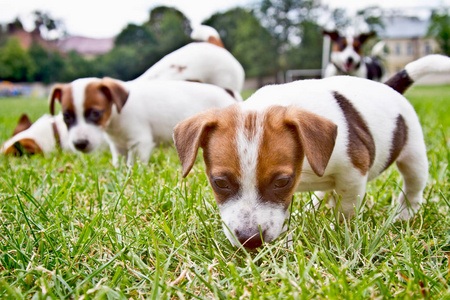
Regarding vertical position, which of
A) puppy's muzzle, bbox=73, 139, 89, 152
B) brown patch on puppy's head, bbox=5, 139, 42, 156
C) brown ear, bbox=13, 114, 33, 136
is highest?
puppy's muzzle, bbox=73, 139, 89, 152

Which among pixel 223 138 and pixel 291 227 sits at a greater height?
pixel 223 138

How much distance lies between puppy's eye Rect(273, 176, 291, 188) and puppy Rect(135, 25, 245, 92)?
441 cm

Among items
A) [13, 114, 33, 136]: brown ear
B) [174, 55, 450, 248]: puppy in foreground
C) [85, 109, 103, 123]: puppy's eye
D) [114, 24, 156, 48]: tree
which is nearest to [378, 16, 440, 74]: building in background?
[114, 24, 156, 48]: tree

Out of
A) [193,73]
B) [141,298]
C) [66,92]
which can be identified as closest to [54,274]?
[141,298]

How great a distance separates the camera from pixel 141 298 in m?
1.97

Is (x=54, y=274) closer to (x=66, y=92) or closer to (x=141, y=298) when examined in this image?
(x=141, y=298)

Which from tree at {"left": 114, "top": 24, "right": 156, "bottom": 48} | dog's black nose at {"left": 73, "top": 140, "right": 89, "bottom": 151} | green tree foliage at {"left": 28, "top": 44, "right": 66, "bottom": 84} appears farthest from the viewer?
green tree foliage at {"left": 28, "top": 44, "right": 66, "bottom": 84}

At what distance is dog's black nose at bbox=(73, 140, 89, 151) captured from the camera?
15.4 ft

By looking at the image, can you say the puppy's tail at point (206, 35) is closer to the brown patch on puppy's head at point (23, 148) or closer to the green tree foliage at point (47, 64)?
the brown patch on puppy's head at point (23, 148)

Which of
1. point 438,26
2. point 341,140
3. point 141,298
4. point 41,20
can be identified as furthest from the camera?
point 41,20

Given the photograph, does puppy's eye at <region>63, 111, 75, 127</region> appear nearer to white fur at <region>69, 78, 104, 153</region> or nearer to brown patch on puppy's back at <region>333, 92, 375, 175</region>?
white fur at <region>69, 78, 104, 153</region>

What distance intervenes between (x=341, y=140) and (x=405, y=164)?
0.87m

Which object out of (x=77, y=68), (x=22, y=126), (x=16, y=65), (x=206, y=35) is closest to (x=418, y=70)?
(x=206, y=35)

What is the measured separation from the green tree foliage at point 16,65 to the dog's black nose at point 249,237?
59.1 meters
